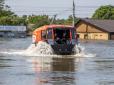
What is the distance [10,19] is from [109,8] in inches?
1149

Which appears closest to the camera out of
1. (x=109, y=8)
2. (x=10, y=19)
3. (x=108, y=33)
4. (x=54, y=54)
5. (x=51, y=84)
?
(x=51, y=84)

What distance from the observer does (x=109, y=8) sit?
6353 inches

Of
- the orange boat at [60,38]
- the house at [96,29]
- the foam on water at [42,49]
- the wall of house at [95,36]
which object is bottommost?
the wall of house at [95,36]

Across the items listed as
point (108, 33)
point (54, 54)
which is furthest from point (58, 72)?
point (108, 33)

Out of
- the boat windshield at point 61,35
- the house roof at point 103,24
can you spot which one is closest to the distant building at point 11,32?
the house roof at point 103,24

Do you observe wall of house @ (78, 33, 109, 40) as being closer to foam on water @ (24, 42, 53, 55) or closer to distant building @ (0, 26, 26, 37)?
distant building @ (0, 26, 26, 37)

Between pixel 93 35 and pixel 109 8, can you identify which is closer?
pixel 93 35

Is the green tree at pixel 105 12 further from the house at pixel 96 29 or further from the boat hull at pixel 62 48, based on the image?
the boat hull at pixel 62 48

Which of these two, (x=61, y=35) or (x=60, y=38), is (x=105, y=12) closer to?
(x=61, y=35)

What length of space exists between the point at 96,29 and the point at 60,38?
249ft

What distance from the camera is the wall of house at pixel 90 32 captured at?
367ft

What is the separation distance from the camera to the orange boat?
35719 millimetres

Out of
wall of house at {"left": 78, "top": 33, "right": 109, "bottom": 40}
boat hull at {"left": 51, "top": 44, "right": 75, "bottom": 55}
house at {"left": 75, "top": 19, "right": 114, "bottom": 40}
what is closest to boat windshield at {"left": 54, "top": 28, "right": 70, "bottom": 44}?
boat hull at {"left": 51, "top": 44, "right": 75, "bottom": 55}

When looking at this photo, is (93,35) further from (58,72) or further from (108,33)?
(58,72)
